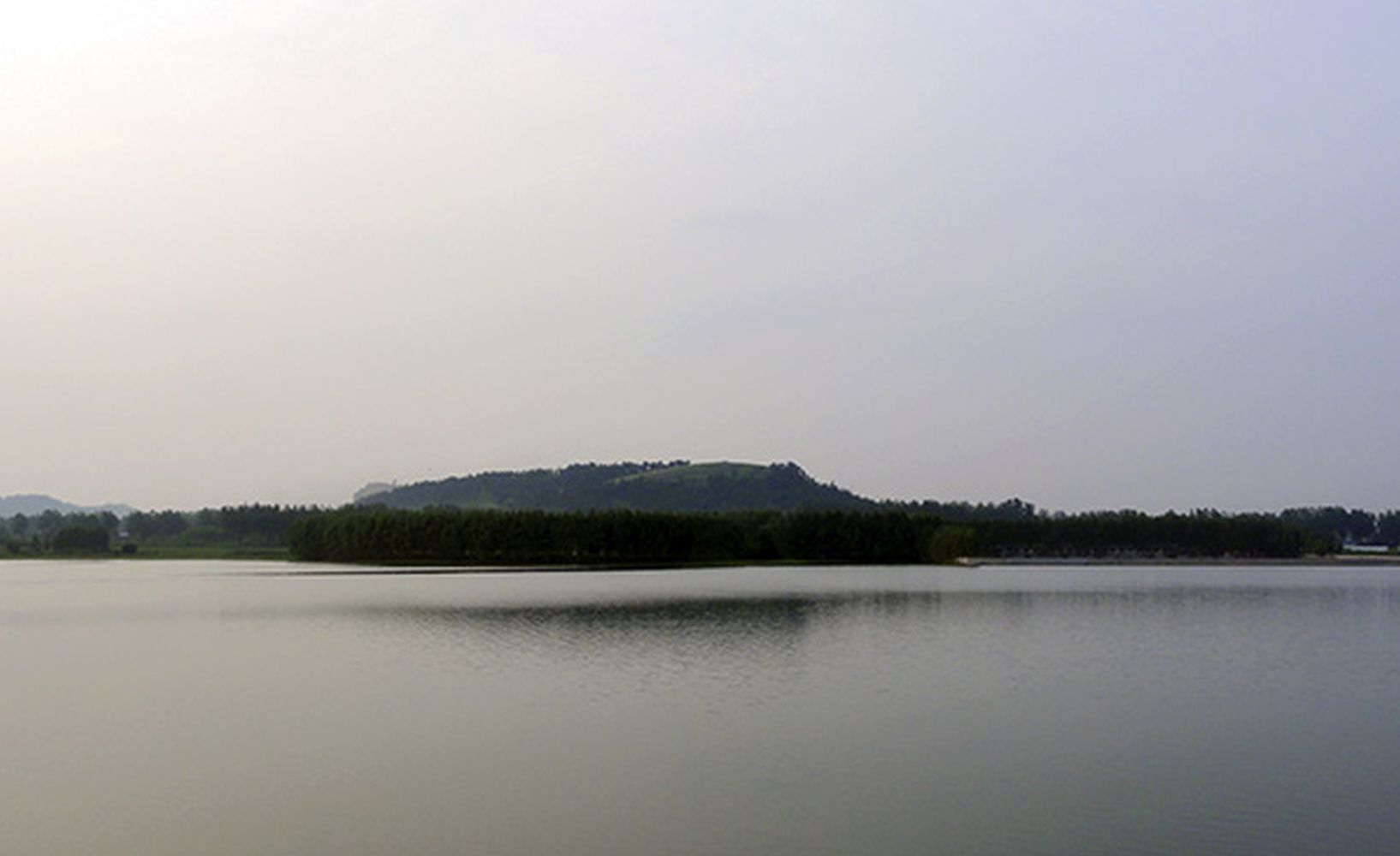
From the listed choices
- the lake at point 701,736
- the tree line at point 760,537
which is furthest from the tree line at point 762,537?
the lake at point 701,736

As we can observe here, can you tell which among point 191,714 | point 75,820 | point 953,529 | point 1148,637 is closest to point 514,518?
point 953,529

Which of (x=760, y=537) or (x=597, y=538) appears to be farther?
(x=760, y=537)

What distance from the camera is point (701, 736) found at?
80.5ft

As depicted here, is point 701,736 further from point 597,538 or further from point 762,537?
point 762,537

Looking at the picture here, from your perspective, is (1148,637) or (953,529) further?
(953,529)

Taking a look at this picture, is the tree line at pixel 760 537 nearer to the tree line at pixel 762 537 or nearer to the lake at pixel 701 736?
the tree line at pixel 762 537

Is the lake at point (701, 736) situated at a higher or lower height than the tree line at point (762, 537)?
lower

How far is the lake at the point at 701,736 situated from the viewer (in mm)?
17594

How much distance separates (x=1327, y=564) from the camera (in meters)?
156

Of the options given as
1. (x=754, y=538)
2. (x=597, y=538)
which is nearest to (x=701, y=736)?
(x=597, y=538)

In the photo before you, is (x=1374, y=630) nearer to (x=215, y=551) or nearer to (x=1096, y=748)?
(x=1096, y=748)

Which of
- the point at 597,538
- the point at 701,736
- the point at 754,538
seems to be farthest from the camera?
the point at 754,538

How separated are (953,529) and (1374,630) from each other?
10000 centimetres

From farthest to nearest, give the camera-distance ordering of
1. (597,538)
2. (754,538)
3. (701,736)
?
(754,538) < (597,538) < (701,736)
